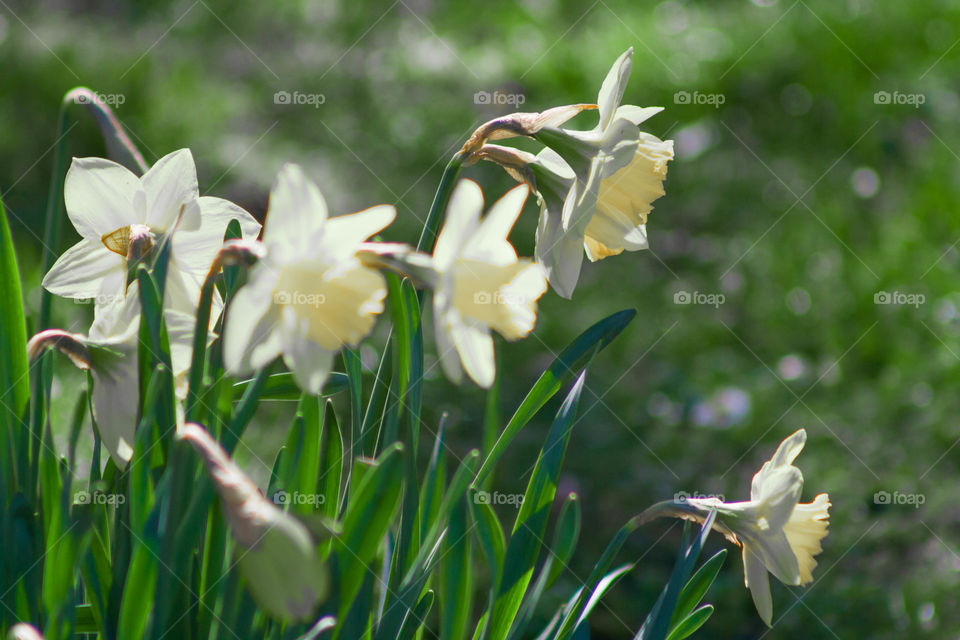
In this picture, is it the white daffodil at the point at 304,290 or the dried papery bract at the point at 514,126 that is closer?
the white daffodil at the point at 304,290

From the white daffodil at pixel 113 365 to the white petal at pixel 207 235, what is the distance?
2.9 inches

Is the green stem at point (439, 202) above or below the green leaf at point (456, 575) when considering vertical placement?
above

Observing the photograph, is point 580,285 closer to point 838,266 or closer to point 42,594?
point 838,266

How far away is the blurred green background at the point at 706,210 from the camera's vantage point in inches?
79.8

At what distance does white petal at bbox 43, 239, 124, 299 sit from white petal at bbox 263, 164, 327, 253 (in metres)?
0.33

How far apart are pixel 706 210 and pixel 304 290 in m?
2.91

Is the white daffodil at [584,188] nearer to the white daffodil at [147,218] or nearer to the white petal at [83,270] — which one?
the white daffodil at [147,218]

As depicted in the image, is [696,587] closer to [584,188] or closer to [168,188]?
[584,188]

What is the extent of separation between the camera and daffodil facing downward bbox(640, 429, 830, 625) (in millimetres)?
793

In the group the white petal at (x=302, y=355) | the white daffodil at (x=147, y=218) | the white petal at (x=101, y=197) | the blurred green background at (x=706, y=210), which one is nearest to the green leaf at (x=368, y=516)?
the white petal at (x=302, y=355)

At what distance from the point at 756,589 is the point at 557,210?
0.44 m

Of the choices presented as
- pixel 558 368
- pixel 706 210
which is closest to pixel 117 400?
pixel 558 368

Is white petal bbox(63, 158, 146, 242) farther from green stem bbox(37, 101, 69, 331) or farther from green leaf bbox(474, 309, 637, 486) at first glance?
green leaf bbox(474, 309, 637, 486)

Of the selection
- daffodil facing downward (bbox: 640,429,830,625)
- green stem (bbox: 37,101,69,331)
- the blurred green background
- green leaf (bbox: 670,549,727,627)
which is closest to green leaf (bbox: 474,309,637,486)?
daffodil facing downward (bbox: 640,429,830,625)
